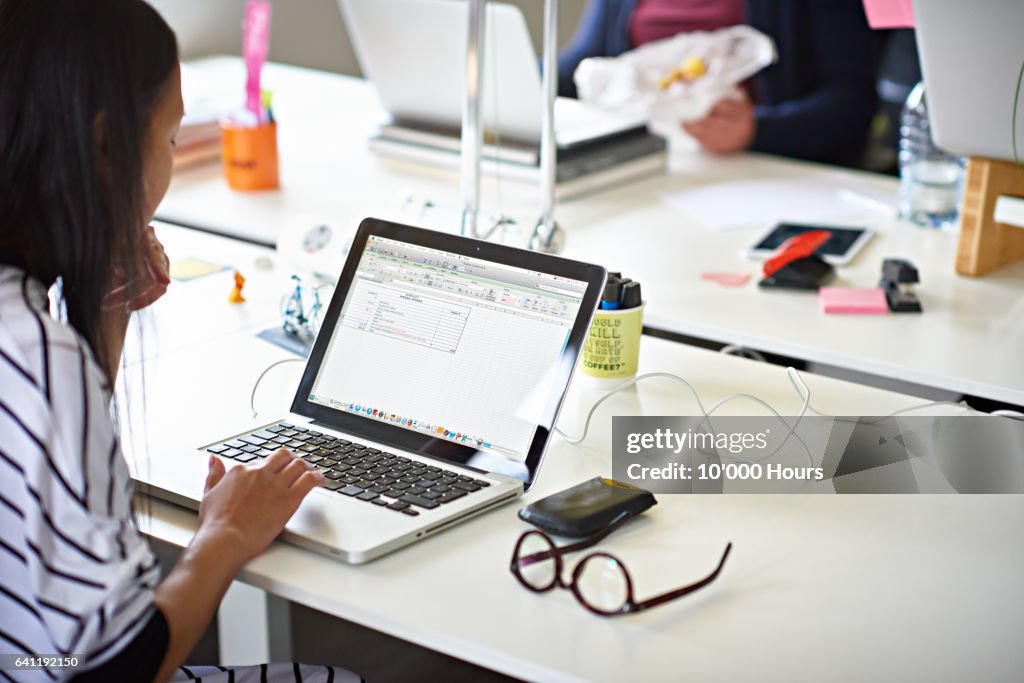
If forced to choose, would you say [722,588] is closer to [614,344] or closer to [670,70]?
[614,344]

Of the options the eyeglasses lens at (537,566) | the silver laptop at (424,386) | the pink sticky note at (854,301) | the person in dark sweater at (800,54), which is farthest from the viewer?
the person in dark sweater at (800,54)

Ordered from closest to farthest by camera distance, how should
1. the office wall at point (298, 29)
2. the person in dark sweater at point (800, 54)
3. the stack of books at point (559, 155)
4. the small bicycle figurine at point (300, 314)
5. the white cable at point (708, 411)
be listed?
1. the white cable at point (708, 411)
2. the small bicycle figurine at point (300, 314)
3. the stack of books at point (559, 155)
4. the person in dark sweater at point (800, 54)
5. the office wall at point (298, 29)

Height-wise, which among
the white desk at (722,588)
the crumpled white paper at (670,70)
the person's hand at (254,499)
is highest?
the crumpled white paper at (670,70)

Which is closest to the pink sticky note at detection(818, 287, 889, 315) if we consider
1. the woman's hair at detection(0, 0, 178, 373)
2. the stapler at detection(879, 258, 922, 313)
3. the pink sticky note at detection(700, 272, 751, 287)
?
the stapler at detection(879, 258, 922, 313)

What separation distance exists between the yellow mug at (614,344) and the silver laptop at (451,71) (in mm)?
708

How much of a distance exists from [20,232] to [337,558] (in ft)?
1.15

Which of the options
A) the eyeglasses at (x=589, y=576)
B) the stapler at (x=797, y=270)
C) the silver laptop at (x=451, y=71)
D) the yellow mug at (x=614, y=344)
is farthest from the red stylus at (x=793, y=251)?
the eyeglasses at (x=589, y=576)

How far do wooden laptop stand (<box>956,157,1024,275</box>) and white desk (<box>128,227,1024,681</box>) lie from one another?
651 mm

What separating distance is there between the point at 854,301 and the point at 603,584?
0.77m

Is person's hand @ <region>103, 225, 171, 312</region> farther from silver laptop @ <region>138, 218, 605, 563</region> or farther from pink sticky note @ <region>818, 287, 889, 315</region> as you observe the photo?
pink sticky note @ <region>818, 287, 889, 315</region>

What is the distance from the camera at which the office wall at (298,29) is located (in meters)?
3.38

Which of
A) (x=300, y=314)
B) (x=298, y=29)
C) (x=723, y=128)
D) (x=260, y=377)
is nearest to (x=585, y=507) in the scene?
(x=260, y=377)

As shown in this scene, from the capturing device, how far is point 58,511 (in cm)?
77

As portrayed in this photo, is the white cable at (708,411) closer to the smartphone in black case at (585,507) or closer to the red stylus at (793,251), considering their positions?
the smartphone in black case at (585,507)
